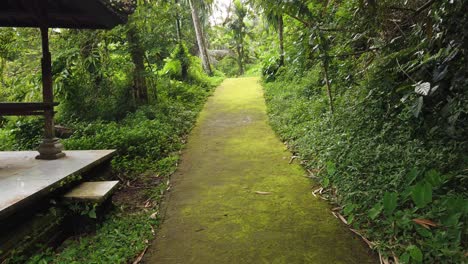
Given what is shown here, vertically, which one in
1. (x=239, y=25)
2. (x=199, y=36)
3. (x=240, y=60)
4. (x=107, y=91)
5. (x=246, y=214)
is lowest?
(x=246, y=214)

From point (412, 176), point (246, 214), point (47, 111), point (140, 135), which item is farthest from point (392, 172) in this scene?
point (47, 111)

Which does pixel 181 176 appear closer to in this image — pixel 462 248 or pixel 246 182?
pixel 246 182

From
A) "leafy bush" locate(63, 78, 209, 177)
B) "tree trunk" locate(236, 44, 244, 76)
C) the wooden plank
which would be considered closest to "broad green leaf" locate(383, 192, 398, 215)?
the wooden plank

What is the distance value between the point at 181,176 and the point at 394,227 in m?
3.04

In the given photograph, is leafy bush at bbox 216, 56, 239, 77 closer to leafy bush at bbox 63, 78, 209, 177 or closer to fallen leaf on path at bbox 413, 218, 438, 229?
leafy bush at bbox 63, 78, 209, 177

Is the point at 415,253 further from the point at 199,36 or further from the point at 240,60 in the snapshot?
the point at 240,60

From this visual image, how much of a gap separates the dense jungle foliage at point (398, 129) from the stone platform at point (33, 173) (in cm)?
300

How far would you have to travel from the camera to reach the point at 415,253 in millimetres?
2645

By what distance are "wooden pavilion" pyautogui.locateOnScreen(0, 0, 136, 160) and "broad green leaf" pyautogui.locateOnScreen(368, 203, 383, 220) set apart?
4008mm

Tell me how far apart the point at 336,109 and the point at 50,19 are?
4990 mm

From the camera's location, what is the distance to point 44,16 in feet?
15.1

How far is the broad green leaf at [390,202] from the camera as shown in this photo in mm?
3037

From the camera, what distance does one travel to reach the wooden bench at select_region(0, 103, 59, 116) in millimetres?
4211

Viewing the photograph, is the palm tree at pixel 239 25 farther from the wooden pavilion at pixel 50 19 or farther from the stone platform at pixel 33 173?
the stone platform at pixel 33 173
